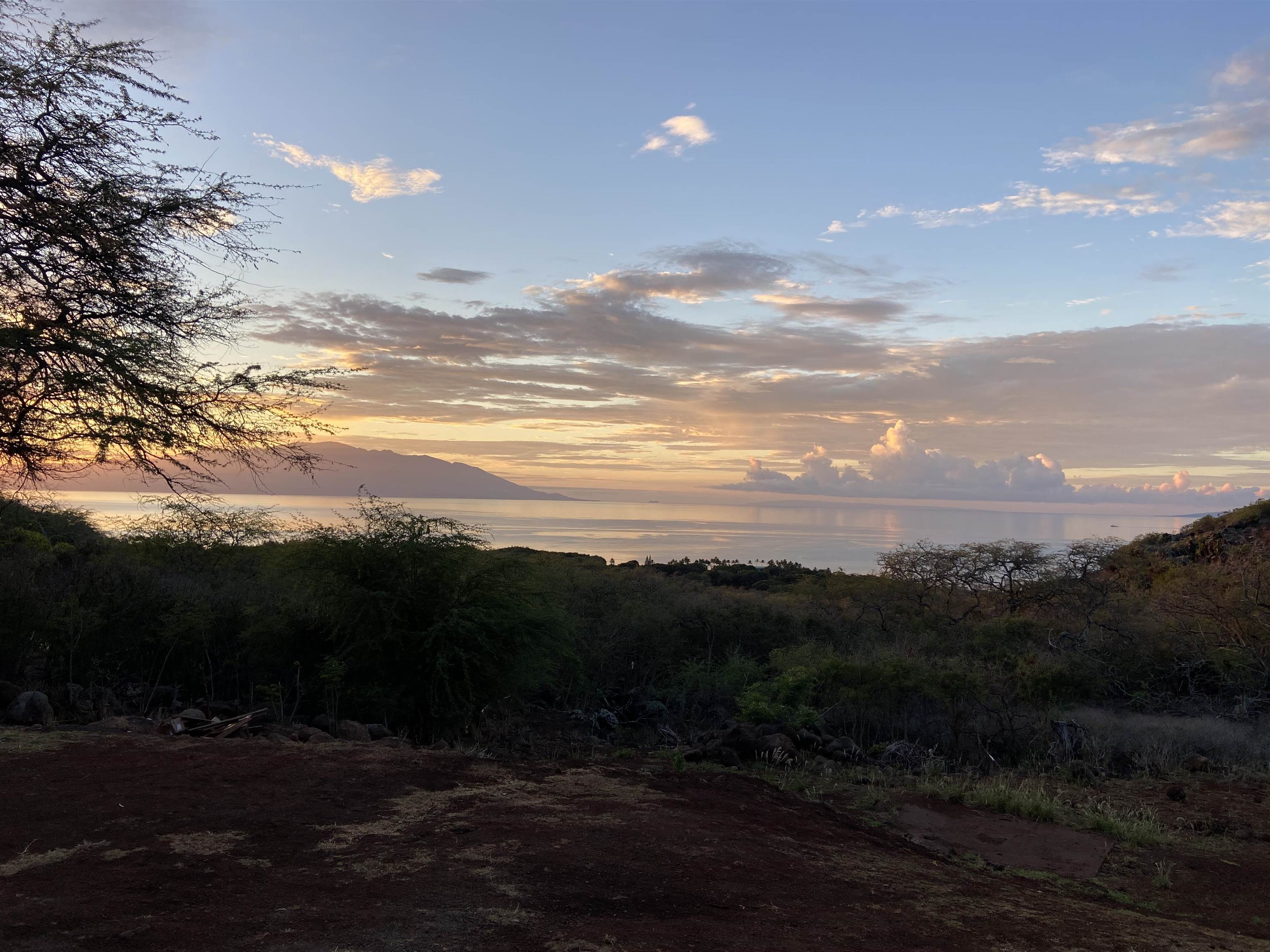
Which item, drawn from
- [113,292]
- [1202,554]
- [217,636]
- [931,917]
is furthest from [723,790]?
[1202,554]

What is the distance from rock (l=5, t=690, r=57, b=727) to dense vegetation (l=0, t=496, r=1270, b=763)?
1.61 m

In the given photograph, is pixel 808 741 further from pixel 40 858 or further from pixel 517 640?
pixel 40 858

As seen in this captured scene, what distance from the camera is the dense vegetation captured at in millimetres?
13578

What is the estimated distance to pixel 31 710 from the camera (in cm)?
1031

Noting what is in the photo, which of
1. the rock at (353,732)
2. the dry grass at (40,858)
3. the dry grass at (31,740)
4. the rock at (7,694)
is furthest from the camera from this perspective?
the rock at (353,732)

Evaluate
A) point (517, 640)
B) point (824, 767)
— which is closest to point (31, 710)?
point (517, 640)

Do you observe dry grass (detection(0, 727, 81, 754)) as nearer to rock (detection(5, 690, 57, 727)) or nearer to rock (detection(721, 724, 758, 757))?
rock (detection(5, 690, 57, 727))

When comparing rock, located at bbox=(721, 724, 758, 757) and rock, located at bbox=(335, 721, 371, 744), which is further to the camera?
rock, located at bbox=(721, 724, 758, 757)

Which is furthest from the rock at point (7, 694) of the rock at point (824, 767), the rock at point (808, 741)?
the rock at point (808, 741)

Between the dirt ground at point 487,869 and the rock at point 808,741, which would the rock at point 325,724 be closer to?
the dirt ground at point 487,869

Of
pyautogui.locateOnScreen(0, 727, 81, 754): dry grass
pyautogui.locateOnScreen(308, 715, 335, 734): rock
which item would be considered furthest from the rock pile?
pyautogui.locateOnScreen(0, 727, 81, 754): dry grass

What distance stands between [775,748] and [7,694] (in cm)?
1039

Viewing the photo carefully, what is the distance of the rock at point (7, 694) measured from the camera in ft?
36.3

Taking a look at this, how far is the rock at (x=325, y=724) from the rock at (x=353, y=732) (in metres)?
0.11
